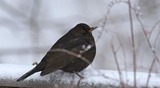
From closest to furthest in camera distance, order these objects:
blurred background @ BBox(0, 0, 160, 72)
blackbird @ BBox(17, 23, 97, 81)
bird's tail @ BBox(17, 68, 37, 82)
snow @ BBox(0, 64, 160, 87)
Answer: snow @ BBox(0, 64, 160, 87) < bird's tail @ BBox(17, 68, 37, 82) < blackbird @ BBox(17, 23, 97, 81) < blurred background @ BBox(0, 0, 160, 72)

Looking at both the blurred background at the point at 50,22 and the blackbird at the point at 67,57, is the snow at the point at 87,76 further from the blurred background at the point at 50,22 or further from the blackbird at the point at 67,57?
the blurred background at the point at 50,22

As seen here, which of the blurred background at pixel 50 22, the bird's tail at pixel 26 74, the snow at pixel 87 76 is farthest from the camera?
the blurred background at pixel 50 22

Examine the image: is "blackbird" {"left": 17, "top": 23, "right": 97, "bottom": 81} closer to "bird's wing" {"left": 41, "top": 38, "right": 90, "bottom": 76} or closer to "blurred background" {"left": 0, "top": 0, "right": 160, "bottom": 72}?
"bird's wing" {"left": 41, "top": 38, "right": 90, "bottom": 76}

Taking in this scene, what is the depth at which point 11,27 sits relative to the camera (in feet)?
27.2

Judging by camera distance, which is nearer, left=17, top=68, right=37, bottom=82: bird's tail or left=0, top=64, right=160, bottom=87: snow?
left=0, top=64, right=160, bottom=87: snow

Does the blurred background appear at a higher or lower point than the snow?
lower

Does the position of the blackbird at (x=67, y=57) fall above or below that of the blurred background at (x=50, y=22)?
above

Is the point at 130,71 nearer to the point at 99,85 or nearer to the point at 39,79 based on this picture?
the point at 99,85

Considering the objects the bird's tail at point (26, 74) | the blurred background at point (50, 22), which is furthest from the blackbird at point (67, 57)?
the blurred background at point (50, 22)

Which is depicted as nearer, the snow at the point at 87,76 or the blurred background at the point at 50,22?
the snow at the point at 87,76

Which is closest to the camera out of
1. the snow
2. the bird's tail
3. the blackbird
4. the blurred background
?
the snow

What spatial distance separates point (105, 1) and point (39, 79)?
366cm

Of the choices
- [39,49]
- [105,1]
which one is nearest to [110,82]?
[39,49]

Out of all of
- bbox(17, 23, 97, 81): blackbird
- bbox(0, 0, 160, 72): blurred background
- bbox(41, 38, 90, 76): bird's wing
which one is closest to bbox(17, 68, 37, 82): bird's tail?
bbox(17, 23, 97, 81): blackbird
